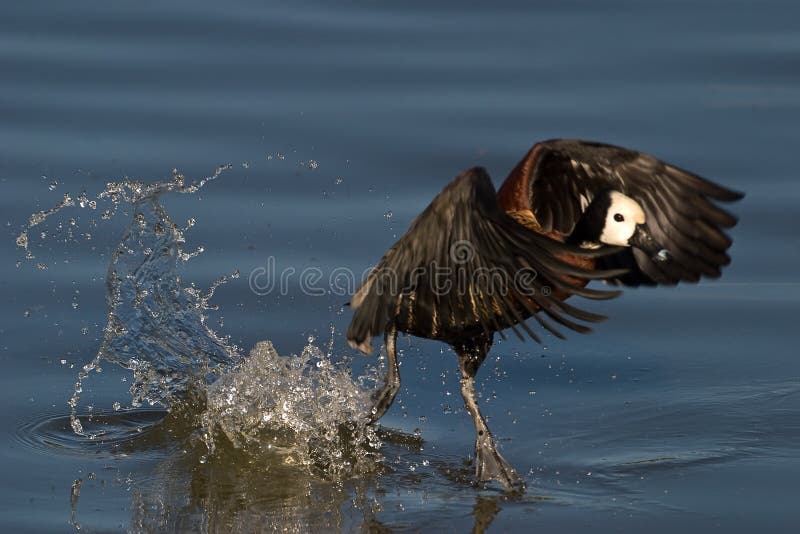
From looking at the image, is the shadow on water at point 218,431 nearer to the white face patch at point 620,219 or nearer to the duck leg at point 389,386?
the duck leg at point 389,386

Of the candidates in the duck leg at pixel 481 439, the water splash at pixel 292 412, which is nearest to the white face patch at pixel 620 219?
the duck leg at pixel 481 439

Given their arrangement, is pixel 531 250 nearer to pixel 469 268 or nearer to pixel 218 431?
pixel 469 268

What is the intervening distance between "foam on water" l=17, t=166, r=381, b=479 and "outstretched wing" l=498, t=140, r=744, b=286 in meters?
1.27

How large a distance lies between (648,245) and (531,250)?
4.32 feet

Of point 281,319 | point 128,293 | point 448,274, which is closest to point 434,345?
point 281,319

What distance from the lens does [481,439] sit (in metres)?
5.99

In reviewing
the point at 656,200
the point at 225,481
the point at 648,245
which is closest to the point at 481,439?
the point at 225,481

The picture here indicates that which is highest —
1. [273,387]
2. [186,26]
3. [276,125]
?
[186,26]

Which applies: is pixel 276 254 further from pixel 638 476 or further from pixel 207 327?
pixel 638 476

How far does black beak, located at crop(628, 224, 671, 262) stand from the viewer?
20.8ft

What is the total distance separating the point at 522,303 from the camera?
553 centimetres

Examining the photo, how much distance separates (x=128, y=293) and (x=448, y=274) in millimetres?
2519

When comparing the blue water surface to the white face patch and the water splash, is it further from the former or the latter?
the white face patch

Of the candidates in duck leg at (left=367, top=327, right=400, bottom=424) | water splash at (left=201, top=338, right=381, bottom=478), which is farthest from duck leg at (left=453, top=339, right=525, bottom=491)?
water splash at (left=201, top=338, right=381, bottom=478)
